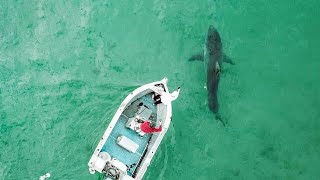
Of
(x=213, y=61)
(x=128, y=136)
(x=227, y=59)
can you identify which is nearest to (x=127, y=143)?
(x=128, y=136)

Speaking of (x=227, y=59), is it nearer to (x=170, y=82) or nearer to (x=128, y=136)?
(x=170, y=82)

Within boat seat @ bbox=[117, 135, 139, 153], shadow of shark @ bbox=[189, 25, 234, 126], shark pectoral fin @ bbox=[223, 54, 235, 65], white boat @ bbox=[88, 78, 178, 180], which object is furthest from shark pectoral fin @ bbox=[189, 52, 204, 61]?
boat seat @ bbox=[117, 135, 139, 153]

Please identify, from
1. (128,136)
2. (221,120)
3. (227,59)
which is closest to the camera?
(128,136)

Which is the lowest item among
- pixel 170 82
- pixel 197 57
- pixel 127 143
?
pixel 127 143

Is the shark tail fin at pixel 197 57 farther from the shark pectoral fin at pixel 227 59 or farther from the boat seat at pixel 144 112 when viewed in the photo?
the boat seat at pixel 144 112

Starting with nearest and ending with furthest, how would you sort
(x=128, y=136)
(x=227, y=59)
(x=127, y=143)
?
(x=127, y=143)
(x=128, y=136)
(x=227, y=59)

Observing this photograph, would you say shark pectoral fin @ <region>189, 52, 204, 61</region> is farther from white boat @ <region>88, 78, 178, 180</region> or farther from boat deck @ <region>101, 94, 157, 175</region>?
boat deck @ <region>101, 94, 157, 175</region>

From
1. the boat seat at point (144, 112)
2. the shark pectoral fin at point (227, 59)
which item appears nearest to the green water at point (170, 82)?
the shark pectoral fin at point (227, 59)

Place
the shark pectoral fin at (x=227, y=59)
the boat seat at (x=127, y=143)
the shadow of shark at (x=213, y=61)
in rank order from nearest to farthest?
the boat seat at (x=127, y=143)
the shadow of shark at (x=213, y=61)
the shark pectoral fin at (x=227, y=59)
